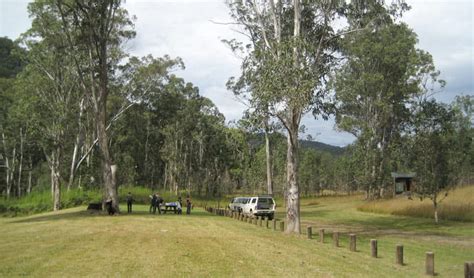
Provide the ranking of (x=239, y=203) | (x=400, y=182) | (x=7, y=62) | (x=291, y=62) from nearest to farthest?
(x=291, y=62) → (x=239, y=203) → (x=400, y=182) → (x=7, y=62)

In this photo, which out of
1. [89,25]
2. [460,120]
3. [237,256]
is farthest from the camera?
[460,120]

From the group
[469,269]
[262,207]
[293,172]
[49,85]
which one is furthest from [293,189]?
[49,85]

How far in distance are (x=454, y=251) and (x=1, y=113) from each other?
49652mm

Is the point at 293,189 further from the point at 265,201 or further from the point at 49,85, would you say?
the point at 49,85

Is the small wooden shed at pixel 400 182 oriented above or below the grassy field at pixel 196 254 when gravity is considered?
Answer: above

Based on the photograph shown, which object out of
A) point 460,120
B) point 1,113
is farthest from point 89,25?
point 460,120

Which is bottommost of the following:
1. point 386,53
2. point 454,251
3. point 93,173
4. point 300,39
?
point 454,251

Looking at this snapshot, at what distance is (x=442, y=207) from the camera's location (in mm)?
34062

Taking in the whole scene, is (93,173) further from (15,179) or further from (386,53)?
(386,53)

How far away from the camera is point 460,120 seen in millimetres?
69188

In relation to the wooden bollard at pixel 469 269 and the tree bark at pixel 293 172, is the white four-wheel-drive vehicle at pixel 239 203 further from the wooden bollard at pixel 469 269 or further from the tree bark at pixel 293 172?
the wooden bollard at pixel 469 269

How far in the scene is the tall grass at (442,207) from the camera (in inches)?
1266

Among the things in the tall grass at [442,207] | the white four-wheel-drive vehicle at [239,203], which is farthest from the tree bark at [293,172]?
the white four-wheel-drive vehicle at [239,203]

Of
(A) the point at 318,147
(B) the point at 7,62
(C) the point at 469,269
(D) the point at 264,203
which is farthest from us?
(A) the point at 318,147
